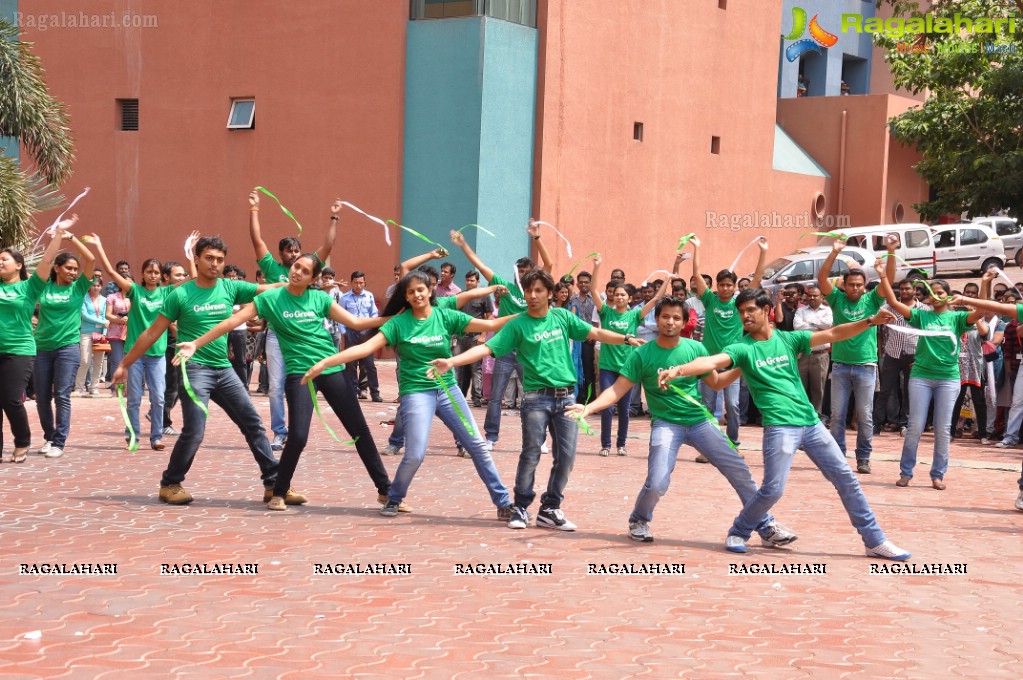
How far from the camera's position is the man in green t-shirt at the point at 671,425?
8508 mm

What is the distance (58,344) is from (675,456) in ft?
20.7

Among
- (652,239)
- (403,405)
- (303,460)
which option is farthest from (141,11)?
(403,405)

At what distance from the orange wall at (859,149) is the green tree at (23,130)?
2140 centimetres

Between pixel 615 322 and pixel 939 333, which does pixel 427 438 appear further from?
pixel 939 333

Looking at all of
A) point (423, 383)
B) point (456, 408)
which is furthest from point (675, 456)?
point (423, 383)

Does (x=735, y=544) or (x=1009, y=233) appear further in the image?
(x=1009, y=233)

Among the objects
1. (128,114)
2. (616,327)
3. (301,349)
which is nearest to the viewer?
(301,349)

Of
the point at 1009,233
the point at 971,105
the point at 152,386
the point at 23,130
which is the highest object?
the point at 971,105

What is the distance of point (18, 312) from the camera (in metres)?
11.5

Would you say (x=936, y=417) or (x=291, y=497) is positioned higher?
(x=936, y=417)

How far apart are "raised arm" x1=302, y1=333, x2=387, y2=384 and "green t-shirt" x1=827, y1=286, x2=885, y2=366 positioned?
17.4 ft

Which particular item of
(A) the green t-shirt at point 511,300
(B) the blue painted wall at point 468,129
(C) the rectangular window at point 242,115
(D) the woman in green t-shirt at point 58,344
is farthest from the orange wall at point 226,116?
(D) the woman in green t-shirt at point 58,344

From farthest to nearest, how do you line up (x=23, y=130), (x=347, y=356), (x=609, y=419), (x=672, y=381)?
1. (x=23, y=130)
2. (x=609, y=419)
3. (x=347, y=356)
4. (x=672, y=381)

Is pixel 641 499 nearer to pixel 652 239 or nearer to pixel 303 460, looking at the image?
pixel 303 460
